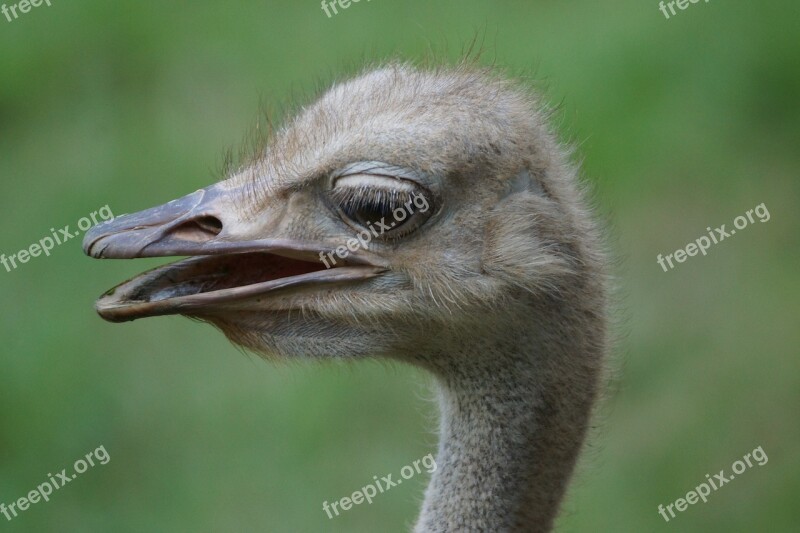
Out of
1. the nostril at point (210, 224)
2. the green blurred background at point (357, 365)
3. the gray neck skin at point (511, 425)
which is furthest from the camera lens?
the green blurred background at point (357, 365)

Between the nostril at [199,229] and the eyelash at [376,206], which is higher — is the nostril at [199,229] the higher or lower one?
the higher one

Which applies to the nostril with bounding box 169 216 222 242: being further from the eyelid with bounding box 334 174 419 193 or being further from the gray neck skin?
the gray neck skin

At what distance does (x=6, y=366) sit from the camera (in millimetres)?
5215

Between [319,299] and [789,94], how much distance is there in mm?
4217

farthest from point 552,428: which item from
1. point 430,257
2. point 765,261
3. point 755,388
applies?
point 765,261

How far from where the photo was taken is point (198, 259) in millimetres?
2709

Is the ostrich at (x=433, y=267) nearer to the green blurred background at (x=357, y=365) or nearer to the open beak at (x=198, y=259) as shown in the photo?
the open beak at (x=198, y=259)

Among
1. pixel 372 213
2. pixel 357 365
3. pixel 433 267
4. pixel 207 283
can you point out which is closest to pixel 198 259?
pixel 207 283

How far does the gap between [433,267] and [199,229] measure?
0.47m

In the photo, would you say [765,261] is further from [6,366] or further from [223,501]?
[6,366]

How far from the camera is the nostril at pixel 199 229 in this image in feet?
8.83

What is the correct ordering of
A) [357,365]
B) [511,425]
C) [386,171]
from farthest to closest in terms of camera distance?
[357,365] < [511,425] < [386,171]

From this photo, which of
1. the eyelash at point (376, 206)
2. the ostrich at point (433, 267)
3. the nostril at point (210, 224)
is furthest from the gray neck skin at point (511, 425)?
the nostril at point (210, 224)

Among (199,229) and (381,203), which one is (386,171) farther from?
(199,229)
